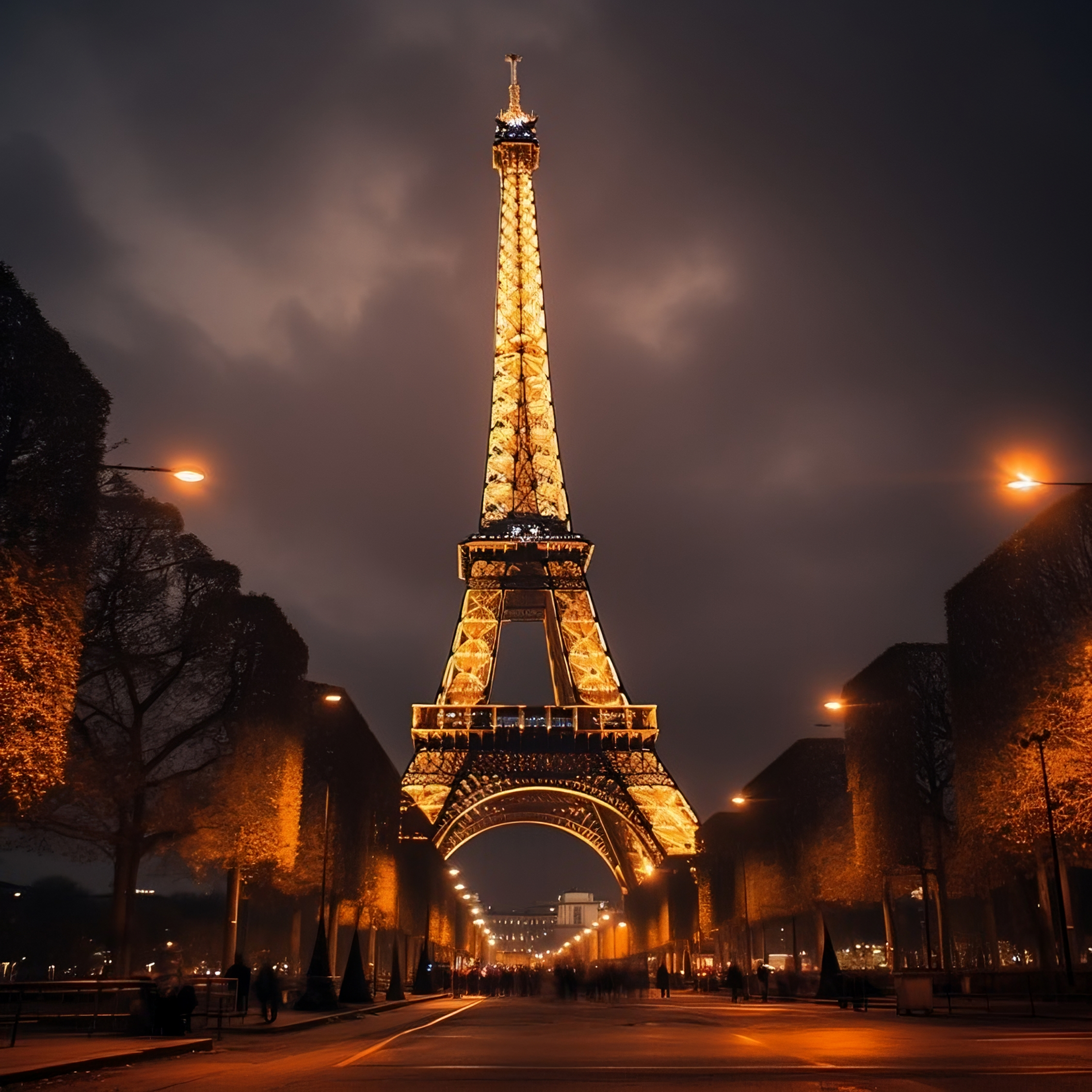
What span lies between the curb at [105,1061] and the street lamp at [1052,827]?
2155 centimetres

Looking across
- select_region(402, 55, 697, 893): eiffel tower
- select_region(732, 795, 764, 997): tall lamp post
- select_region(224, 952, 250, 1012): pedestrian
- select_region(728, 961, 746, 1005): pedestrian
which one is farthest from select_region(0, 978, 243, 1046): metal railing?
select_region(402, 55, 697, 893): eiffel tower

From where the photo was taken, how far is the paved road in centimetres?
1288

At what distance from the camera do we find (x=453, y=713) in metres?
76.8

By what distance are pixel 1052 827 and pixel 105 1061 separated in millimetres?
24279

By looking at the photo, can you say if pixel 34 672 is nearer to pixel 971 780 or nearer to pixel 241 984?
pixel 241 984

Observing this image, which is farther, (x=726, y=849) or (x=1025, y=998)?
(x=726, y=849)

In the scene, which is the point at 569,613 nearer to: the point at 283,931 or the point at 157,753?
the point at 283,931

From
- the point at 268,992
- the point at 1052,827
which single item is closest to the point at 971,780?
the point at 1052,827

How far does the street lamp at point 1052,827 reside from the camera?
31.6 meters

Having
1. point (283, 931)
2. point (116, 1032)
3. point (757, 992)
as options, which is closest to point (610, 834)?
point (283, 931)

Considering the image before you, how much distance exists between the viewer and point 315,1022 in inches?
1160

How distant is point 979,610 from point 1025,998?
11389 millimetres

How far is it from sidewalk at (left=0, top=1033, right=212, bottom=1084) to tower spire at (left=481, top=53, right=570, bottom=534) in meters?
59.5

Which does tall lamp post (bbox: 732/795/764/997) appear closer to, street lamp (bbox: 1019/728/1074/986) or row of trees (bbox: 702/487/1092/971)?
row of trees (bbox: 702/487/1092/971)
